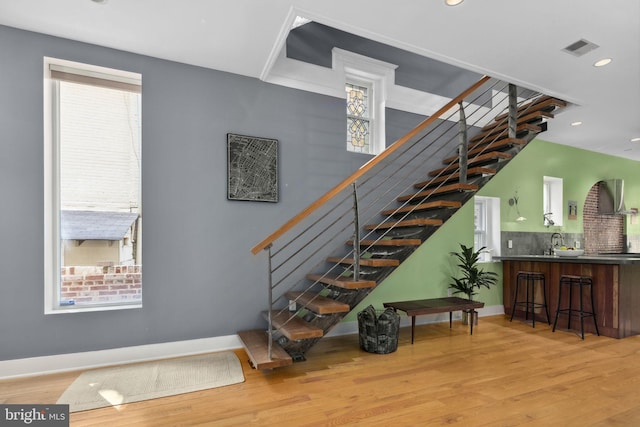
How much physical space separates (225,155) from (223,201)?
0.51m

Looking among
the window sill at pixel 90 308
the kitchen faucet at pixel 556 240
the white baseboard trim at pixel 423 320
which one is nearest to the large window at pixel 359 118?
the white baseboard trim at pixel 423 320

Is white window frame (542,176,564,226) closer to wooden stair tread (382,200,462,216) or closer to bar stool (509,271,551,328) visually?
bar stool (509,271,551,328)

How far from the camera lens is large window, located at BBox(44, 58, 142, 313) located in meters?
3.11

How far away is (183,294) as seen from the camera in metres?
3.44

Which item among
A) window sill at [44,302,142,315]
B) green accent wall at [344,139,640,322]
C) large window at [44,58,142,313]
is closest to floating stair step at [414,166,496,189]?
green accent wall at [344,139,640,322]

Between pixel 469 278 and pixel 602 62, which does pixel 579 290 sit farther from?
pixel 602 62

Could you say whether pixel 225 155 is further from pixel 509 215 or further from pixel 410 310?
pixel 509 215

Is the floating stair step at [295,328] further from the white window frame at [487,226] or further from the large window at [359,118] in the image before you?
the white window frame at [487,226]

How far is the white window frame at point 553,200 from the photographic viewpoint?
20.5 feet

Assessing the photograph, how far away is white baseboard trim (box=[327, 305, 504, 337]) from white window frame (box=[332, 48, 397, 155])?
2279mm

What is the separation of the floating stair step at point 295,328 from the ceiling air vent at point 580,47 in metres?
3.54

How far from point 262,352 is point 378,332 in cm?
125

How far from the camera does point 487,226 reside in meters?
5.56

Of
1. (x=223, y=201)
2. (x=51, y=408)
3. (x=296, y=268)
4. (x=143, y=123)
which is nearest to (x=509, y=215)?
(x=296, y=268)
